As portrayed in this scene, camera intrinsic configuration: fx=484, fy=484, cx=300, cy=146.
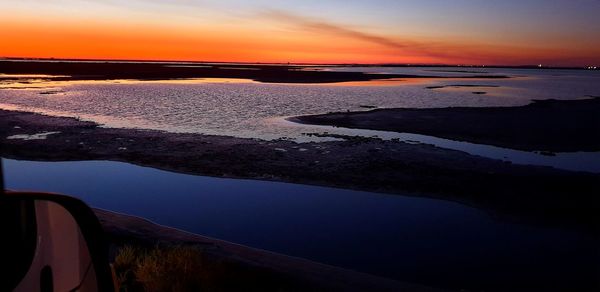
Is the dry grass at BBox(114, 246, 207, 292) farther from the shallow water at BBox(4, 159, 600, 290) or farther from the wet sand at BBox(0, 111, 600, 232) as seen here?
the wet sand at BBox(0, 111, 600, 232)

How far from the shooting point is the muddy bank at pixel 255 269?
21.2ft

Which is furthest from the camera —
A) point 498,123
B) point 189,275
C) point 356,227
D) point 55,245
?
point 498,123

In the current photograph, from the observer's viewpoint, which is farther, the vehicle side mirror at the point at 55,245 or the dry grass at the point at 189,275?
the dry grass at the point at 189,275

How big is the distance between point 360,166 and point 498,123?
13.0 m

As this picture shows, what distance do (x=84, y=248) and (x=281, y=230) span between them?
8333mm

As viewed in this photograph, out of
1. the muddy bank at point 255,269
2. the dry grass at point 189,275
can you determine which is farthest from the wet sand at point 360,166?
the dry grass at point 189,275

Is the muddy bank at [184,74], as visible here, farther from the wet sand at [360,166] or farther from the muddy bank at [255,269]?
the muddy bank at [255,269]

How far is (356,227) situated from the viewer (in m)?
10.1

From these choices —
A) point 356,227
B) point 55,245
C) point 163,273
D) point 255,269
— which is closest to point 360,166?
point 356,227

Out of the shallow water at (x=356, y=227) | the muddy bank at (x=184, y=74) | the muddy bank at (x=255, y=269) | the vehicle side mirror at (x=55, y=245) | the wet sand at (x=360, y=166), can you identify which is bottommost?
the shallow water at (x=356, y=227)

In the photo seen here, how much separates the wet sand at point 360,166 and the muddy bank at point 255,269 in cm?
543

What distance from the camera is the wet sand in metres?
11.9

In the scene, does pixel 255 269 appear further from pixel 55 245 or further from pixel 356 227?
pixel 55 245

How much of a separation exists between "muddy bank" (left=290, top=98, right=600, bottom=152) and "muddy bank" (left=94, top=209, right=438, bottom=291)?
14.1 meters
